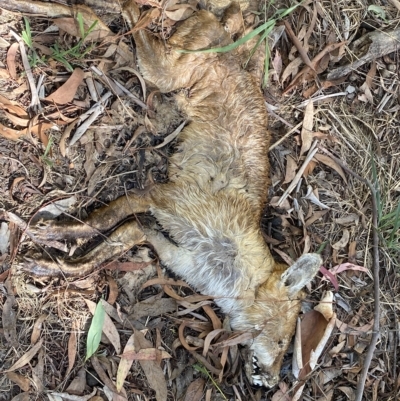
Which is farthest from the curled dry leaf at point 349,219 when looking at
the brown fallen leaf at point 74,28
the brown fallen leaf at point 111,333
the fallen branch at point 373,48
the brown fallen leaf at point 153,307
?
the brown fallen leaf at point 74,28

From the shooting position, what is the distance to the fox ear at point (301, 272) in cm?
375

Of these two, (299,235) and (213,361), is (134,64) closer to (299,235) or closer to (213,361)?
(299,235)

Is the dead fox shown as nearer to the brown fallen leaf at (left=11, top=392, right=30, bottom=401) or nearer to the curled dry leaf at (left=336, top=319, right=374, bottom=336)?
the curled dry leaf at (left=336, top=319, right=374, bottom=336)

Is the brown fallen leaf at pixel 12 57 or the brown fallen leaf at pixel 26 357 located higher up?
the brown fallen leaf at pixel 12 57

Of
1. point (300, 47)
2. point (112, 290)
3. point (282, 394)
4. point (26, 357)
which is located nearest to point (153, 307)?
point (112, 290)

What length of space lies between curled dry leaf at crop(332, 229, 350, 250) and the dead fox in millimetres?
743

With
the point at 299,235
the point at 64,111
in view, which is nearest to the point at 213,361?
the point at 299,235

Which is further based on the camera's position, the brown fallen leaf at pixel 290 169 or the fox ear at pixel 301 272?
the brown fallen leaf at pixel 290 169

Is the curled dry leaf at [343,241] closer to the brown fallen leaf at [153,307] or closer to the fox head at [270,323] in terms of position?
the fox head at [270,323]

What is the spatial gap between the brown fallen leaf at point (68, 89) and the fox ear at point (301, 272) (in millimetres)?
2257

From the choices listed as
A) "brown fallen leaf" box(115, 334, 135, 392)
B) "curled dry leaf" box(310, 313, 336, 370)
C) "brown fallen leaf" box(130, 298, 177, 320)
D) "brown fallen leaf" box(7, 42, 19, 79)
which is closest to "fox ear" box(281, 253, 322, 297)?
"curled dry leaf" box(310, 313, 336, 370)

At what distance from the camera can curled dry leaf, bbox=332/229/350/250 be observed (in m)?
4.42

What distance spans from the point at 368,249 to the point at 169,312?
2.00 metres

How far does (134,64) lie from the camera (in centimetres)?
385
